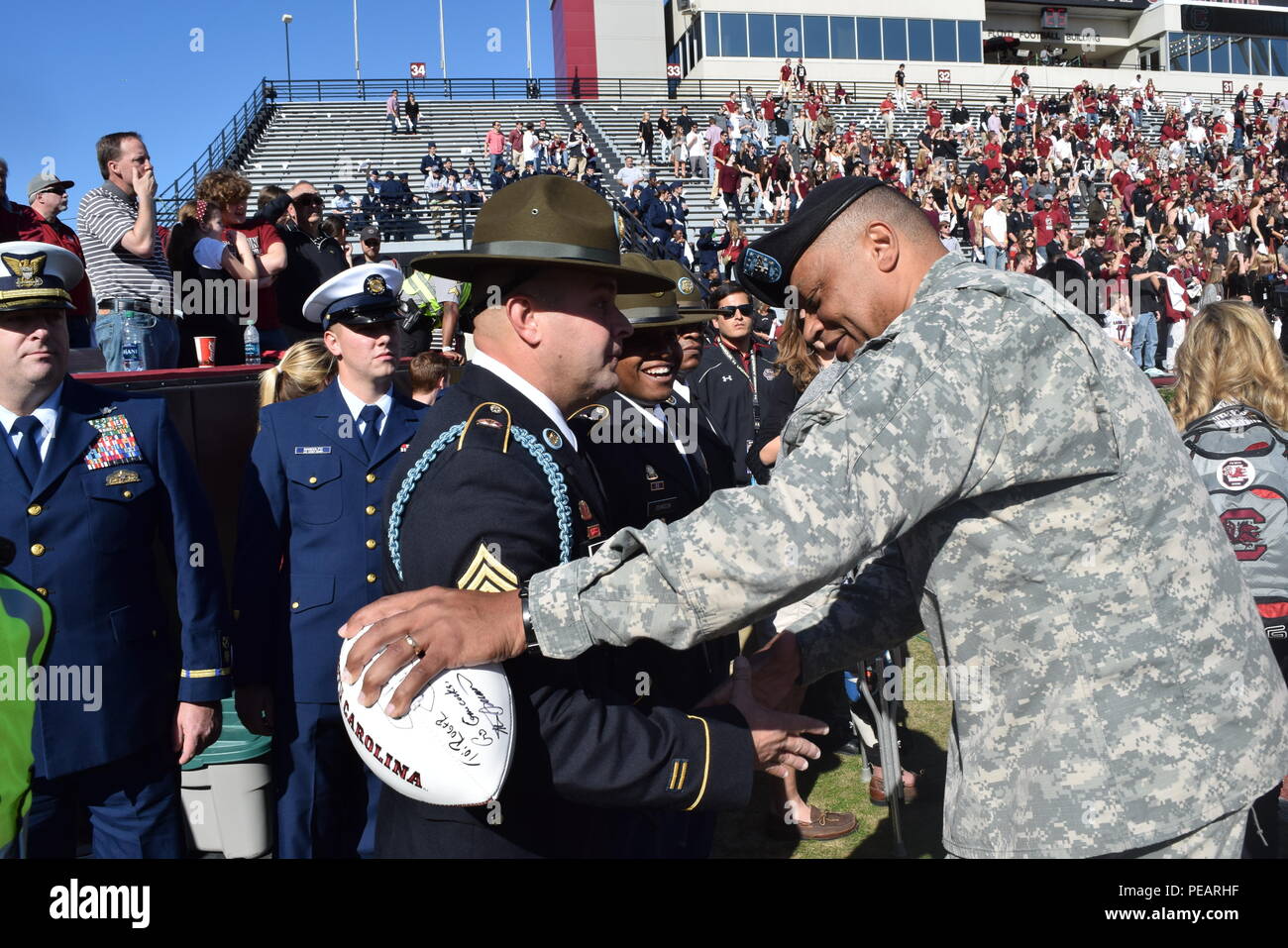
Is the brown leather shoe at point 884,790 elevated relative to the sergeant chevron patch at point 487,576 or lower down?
lower down

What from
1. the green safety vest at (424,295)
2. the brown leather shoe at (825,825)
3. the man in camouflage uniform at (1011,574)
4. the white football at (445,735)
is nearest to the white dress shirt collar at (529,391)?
the man in camouflage uniform at (1011,574)

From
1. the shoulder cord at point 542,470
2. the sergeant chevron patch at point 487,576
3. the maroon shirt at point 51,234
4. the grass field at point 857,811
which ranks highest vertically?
the maroon shirt at point 51,234

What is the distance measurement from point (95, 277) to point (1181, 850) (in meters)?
6.36

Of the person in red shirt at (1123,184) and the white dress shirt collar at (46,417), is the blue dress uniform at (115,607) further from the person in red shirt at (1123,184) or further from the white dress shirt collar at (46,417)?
the person in red shirt at (1123,184)

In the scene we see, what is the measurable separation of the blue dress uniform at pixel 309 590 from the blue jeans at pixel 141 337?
257 cm

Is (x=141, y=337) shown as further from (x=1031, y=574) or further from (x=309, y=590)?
(x=1031, y=574)

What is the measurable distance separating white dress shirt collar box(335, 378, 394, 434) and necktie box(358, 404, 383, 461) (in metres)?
0.01

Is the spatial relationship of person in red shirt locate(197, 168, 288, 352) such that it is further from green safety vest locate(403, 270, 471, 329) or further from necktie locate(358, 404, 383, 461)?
necktie locate(358, 404, 383, 461)

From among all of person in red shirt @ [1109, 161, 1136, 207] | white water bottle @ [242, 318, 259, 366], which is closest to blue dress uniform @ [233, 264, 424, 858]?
white water bottle @ [242, 318, 259, 366]

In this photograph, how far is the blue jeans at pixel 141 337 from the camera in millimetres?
6270

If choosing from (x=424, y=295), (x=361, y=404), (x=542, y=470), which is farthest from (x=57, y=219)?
(x=542, y=470)

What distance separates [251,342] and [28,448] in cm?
414

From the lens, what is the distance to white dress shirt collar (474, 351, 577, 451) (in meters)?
2.31

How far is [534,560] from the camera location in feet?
6.54
